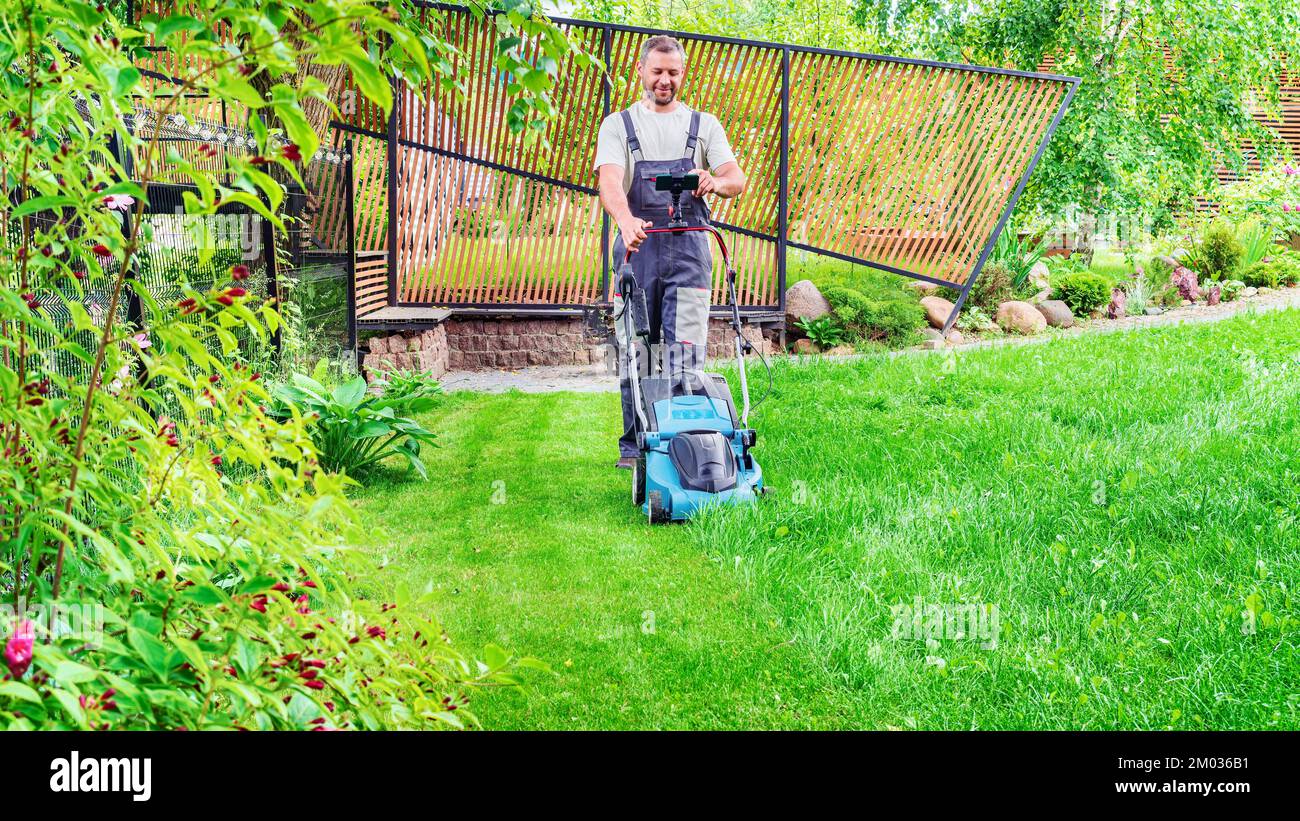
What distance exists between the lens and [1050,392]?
658cm

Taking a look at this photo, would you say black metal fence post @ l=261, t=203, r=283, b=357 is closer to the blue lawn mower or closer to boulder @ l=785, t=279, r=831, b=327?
the blue lawn mower

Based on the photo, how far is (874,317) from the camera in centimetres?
977

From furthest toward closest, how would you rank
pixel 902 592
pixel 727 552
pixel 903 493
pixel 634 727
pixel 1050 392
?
pixel 1050 392, pixel 903 493, pixel 727 552, pixel 902 592, pixel 634 727

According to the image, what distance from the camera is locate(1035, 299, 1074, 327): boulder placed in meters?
11.2

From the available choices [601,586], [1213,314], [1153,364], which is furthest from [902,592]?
[1213,314]

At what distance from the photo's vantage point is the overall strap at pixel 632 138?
511cm

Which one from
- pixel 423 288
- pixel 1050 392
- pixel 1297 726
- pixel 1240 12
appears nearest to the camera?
pixel 1297 726

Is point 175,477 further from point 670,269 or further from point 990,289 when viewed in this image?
point 990,289

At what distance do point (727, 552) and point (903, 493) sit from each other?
99 cm

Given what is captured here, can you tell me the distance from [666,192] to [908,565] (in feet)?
7.24

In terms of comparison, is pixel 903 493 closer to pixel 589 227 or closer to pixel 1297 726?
pixel 1297 726

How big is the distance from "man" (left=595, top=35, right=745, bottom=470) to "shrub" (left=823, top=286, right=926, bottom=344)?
4.72 m

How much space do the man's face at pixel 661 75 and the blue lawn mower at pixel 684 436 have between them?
2.39 ft

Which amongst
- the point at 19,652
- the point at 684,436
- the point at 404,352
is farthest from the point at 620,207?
the point at 404,352
